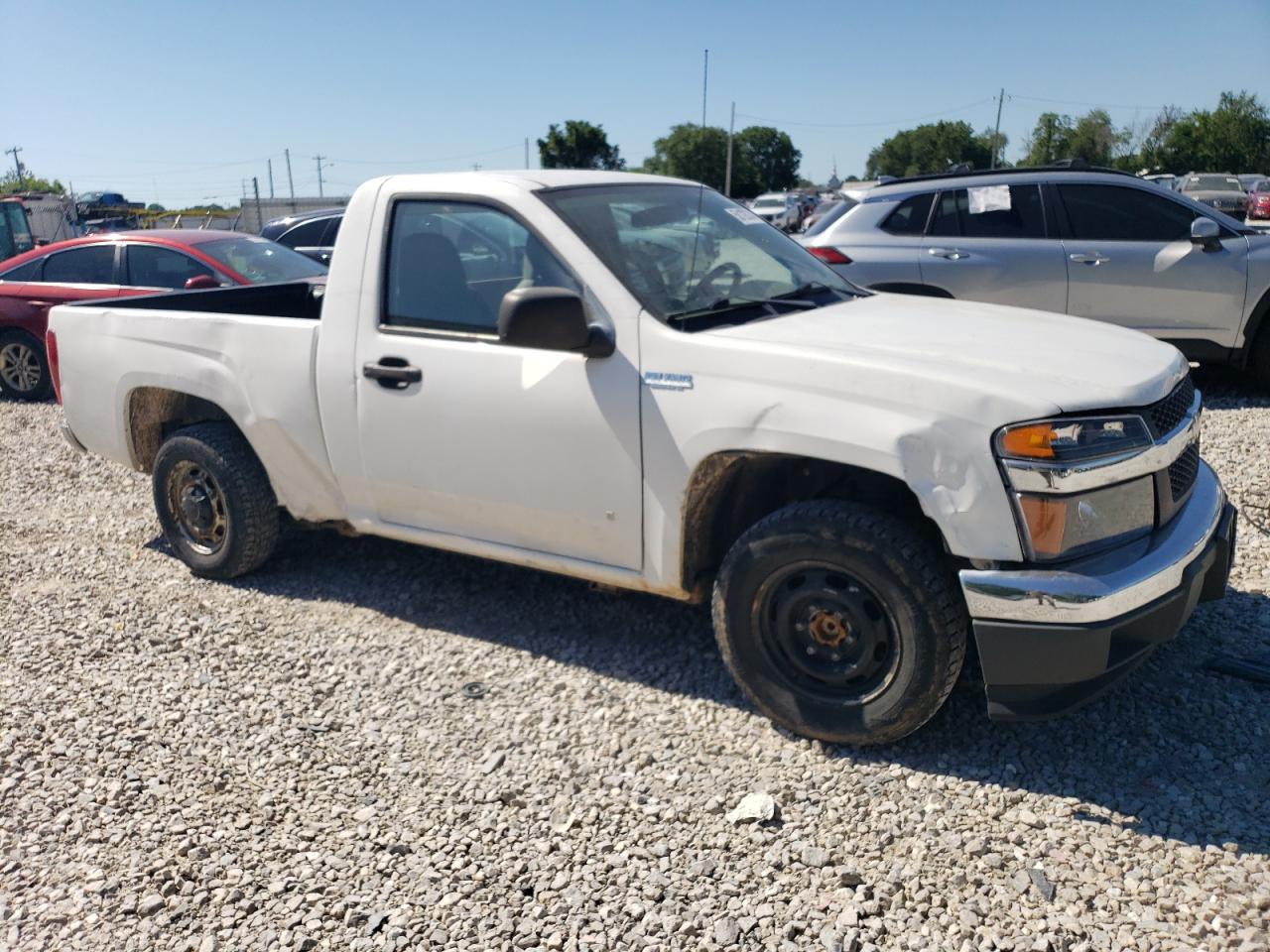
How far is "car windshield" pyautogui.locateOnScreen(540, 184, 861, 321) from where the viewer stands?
12.6 feet

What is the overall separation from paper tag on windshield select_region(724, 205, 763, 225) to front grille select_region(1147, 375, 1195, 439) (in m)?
1.86

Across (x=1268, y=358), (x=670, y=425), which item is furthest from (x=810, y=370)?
(x=1268, y=358)

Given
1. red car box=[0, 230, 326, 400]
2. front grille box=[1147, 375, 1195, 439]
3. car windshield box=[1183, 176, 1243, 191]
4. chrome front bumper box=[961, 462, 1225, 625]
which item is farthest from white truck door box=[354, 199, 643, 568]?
car windshield box=[1183, 176, 1243, 191]

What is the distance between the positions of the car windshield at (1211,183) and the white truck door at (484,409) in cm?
3769

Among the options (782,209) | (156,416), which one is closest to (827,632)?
(156,416)

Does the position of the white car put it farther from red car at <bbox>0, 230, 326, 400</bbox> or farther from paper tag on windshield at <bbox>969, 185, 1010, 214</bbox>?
paper tag on windshield at <bbox>969, 185, 1010, 214</bbox>

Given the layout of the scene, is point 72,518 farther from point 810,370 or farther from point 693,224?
point 810,370

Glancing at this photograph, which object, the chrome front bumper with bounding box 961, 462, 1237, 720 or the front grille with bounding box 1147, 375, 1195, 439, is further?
the front grille with bounding box 1147, 375, 1195, 439

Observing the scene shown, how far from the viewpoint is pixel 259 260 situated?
32.9ft

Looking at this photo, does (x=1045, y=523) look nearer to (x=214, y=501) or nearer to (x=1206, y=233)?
(x=214, y=501)

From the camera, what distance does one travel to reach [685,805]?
330 centimetres

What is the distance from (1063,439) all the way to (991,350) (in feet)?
1.73

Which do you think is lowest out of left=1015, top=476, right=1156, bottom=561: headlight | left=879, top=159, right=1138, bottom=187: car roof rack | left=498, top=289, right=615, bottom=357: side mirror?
A: left=1015, top=476, right=1156, bottom=561: headlight

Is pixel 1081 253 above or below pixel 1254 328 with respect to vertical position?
above
